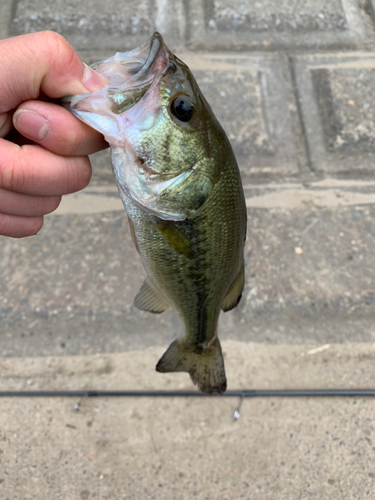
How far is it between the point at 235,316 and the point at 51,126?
1306 millimetres

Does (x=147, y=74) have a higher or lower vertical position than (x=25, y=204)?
higher

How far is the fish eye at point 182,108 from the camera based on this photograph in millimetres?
922

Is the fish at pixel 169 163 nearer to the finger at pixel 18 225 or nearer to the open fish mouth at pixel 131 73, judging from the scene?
the open fish mouth at pixel 131 73

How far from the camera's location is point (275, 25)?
2674 mm

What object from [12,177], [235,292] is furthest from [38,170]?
[235,292]

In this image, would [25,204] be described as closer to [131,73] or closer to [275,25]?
[131,73]

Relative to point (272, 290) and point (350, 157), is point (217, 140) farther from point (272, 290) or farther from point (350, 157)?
point (350, 157)

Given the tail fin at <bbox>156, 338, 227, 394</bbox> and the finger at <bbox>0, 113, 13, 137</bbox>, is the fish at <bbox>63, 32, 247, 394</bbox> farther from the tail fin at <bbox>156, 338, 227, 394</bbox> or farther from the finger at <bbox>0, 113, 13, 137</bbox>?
the tail fin at <bbox>156, 338, 227, 394</bbox>

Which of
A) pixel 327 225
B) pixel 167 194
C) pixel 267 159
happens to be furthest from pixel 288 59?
pixel 167 194

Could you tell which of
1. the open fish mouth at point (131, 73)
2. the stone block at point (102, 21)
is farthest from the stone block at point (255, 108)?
the open fish mouth at point (131, 73)

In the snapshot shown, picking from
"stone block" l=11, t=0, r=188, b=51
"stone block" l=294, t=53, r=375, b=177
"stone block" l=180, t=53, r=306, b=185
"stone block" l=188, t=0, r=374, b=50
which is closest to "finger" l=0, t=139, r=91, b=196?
"stone block" l=180, t=53, r=306, b=185

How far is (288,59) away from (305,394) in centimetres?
→ 219

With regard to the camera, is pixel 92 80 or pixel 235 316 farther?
pixel 235 316

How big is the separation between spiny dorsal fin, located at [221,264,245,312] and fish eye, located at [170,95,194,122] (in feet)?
1.76
